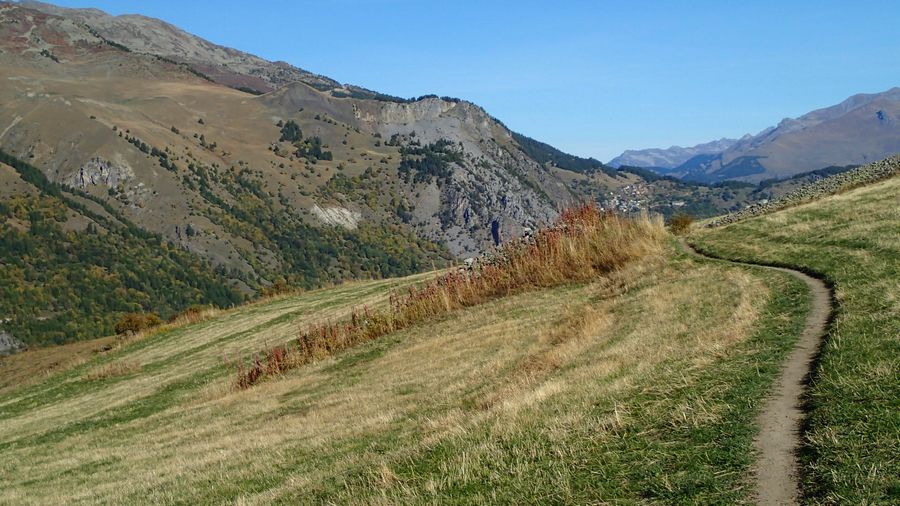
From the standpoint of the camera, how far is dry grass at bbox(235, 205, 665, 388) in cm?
2188

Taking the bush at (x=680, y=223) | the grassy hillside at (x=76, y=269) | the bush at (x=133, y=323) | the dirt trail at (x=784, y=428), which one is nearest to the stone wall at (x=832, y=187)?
the bush at (x=680, y=223)

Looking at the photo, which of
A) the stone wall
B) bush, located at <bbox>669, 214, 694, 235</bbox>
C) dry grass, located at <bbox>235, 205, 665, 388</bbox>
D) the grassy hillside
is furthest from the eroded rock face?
the stone wall

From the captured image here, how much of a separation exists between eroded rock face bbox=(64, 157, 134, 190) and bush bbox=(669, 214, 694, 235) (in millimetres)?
179118

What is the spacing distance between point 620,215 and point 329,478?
19.6m

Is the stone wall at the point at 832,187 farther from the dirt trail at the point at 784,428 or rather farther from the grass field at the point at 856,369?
the dirt trail at the point at 784,428

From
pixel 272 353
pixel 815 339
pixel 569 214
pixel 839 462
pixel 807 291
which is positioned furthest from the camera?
pixel 569 214

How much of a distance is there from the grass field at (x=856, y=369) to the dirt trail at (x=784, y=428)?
12 centimetres

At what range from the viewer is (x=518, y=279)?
23281 millimetres

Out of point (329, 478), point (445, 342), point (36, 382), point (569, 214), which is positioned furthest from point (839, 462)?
point (36, 382)

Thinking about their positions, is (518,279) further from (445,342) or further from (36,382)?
(36,382)

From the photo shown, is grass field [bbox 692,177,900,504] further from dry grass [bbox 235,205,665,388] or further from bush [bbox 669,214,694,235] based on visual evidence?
bush [bbox 669,214,694,235]

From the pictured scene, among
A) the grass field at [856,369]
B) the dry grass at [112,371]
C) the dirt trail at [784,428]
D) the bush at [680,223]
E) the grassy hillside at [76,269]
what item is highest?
the grassy hillside at [76,269]

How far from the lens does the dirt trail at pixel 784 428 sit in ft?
16.8

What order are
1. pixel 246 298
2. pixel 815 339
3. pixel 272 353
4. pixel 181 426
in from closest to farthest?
pixel 815 339 → pixel 181 426 → pixel 272 353 → pixel 246 298
